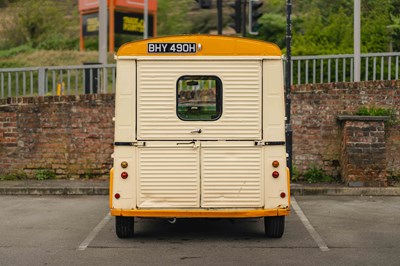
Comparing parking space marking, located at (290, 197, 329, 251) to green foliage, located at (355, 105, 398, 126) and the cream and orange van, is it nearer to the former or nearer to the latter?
the cream and orange van

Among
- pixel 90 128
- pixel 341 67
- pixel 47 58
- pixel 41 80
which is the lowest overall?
pixel 90 128

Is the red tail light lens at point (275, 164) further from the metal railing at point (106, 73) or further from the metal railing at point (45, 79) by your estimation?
the metal railing at point (45, 79)

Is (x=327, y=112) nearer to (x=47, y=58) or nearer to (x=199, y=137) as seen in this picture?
(x=199, y=137)

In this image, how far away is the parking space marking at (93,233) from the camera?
33.2 feet

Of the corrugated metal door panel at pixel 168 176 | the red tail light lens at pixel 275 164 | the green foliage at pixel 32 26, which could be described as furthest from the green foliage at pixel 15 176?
the green foliage at pixel 32 26

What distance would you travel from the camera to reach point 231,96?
407 inches

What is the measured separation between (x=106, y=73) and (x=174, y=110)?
7633mm

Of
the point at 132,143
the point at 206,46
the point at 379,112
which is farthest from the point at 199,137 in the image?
the point at 379,112

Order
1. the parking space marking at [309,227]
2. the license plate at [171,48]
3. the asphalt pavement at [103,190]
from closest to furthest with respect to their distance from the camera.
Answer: the parking space marking at [309,227] → the license plate at [171,48] → the asphalt pavement at [103,190]

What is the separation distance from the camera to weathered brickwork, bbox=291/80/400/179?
54.0 ft

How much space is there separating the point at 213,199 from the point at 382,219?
333cm

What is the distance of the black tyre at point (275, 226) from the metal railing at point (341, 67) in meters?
7.16

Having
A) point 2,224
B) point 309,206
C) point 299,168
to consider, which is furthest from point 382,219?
point 2,224

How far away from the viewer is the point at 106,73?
697 inches
